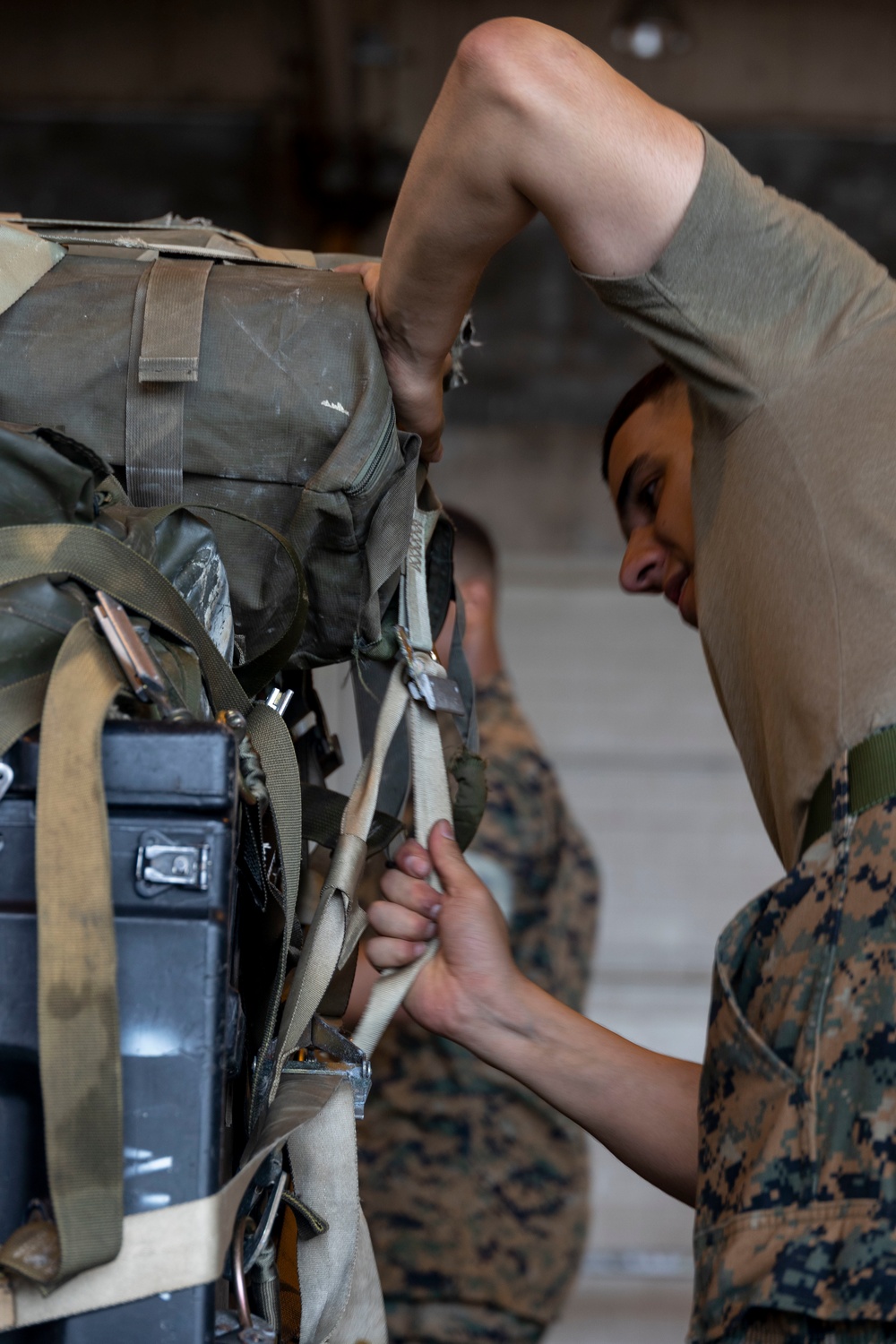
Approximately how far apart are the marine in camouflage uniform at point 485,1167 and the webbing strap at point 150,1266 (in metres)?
1.53

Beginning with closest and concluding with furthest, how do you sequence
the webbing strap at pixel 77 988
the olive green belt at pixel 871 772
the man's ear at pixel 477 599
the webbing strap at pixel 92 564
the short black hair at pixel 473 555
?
the webbing strap at pixel 77 988 → the webbing strap at pixel 92 564 → the olive green belt at pixel 871 772 → the man's ear at pixel 477 599 → the short black hair at pixel 473 555

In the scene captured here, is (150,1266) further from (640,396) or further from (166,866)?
(640,396)

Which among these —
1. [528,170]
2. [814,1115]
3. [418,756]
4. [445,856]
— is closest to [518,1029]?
[445,856]

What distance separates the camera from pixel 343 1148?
34.4 inches

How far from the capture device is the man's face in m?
1.17

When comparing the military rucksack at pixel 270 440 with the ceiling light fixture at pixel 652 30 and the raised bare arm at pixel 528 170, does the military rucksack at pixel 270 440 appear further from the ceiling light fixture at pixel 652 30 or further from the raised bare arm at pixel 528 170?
the ceiling light fixture at pixel 652 30

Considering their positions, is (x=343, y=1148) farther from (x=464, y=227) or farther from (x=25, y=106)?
(x=25, y=106)

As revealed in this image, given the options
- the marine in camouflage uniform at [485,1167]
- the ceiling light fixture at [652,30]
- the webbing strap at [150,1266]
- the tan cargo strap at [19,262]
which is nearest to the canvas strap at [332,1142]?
the webbing strap at [150,1266]

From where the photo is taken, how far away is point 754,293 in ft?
2.94

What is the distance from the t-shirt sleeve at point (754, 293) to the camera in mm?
876

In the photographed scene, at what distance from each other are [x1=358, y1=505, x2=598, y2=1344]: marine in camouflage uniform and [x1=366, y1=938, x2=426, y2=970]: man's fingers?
1.00 meters

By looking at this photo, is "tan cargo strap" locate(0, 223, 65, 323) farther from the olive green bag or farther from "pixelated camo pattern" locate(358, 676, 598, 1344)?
"pixelated camo pattern" locate(358, 676, 598, 1344)

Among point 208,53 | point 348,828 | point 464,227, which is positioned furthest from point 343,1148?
point 208,53

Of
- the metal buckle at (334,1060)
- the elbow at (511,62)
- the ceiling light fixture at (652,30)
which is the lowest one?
the metal buckle at (334,1060)
